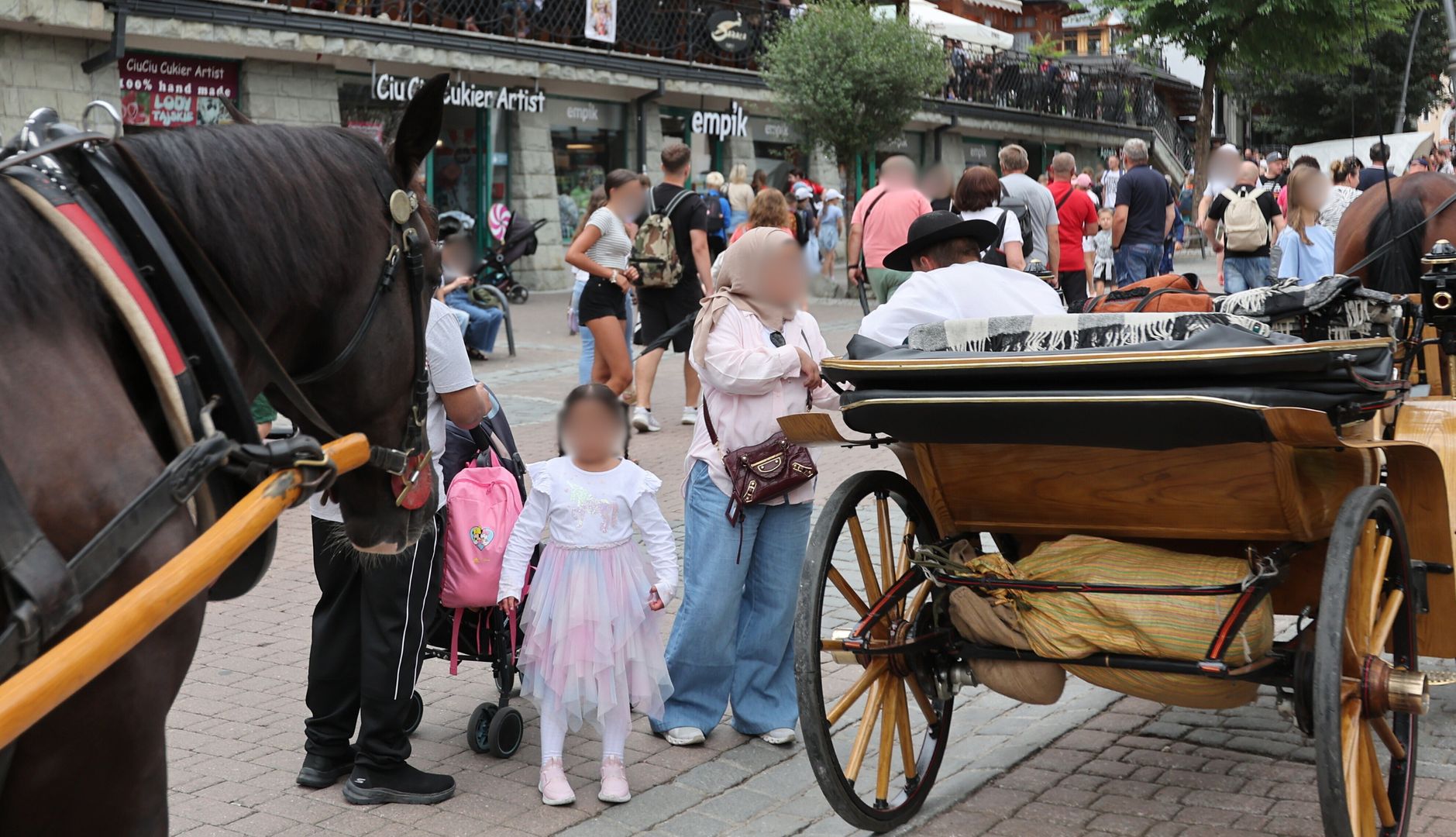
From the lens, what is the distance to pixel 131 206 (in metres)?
2.31

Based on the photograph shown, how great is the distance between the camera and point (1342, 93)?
36.8 m

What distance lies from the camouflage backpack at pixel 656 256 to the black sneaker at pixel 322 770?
19.6 ft

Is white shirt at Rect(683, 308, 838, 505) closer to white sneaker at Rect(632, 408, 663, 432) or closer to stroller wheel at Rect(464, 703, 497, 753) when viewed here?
stroller wheel at Rect(464, 703, 497, 753)

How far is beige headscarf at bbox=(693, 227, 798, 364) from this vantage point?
15.3 ft

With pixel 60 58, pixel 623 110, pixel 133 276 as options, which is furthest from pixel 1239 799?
pixel 623 110

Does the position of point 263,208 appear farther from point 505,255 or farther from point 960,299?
point 505,255

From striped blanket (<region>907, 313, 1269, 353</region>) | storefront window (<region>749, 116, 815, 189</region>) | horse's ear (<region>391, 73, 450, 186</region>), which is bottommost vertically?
striped blanket (<region>907, 313, 1269, 353</region>)

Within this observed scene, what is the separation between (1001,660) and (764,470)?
103 cm

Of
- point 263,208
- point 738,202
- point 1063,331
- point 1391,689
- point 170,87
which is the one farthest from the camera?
point 738,202

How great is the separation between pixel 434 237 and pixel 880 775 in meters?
1.96

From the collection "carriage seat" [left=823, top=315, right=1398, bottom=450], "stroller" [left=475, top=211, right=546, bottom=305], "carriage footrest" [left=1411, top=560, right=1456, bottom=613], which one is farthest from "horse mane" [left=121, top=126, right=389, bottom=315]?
"stroller" [left=475, top=211, right=546, bottom=305]

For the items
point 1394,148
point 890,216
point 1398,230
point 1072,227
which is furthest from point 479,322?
point 1394,148

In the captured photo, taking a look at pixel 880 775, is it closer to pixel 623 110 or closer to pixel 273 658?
pixel 273 658

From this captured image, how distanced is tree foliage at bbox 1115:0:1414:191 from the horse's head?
25.7m
